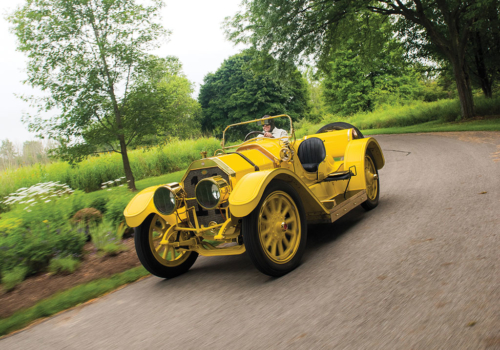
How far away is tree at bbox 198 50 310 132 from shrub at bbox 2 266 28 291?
116 feet

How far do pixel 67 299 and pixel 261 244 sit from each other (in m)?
2.40

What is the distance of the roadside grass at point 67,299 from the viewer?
12.5ft

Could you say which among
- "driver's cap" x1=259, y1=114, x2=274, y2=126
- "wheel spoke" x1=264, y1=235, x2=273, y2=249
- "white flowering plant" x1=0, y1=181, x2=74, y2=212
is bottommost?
"wheel spoke" x1=264, y1=235, x2=273, y2=249

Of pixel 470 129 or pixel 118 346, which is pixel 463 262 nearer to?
pixel 118 346

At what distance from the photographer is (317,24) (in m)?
17.9

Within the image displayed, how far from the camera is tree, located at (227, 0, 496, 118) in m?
16.8

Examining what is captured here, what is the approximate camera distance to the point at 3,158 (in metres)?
11.0

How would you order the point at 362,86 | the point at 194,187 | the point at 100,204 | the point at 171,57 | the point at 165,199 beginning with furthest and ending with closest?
1. the point at 362,86
2. the point at 171,57
3. the point at 100,204
4. the point at 194,187
5. the point at 165,199

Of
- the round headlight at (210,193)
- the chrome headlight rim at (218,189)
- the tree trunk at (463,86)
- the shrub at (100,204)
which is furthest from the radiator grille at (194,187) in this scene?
the tree trunk at (463,86)

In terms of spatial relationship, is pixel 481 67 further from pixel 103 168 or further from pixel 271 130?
pixel 271 130

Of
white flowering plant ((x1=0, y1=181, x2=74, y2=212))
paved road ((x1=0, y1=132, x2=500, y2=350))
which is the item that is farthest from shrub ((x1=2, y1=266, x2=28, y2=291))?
white flowering plant ((x1=0, y1=181, x2=74, y2=212))

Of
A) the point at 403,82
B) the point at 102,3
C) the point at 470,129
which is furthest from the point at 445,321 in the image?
the point at 403,82

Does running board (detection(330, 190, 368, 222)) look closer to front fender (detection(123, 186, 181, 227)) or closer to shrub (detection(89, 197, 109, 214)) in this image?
front fender (detection(123, 186, 181, 227))

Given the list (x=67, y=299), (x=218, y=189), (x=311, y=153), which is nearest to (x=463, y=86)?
(x=311, y=153)
